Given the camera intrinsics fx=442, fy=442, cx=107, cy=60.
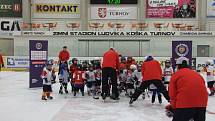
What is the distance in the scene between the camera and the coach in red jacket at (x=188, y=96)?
5445 mm

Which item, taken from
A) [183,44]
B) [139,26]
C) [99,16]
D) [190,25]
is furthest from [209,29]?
[183,44]

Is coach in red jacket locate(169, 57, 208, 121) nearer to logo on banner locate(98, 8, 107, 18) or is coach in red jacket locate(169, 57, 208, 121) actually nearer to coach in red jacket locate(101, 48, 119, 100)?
coach in red jacket locate(101, 48, 119, 100)

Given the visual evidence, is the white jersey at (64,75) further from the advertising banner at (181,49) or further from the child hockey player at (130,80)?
the advertising banner at (181,49)

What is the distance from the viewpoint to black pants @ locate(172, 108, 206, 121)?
5.48 meters

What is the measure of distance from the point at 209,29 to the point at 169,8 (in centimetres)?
379

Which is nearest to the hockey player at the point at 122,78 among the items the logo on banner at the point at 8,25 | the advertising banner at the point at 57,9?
the advertising banner at the point at 57,9

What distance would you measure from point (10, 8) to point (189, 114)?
114ft

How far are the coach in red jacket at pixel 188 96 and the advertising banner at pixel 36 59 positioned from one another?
38.5 ft

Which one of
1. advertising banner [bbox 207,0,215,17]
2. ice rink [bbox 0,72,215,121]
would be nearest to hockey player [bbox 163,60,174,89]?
ice rink [bbox 0,72,215,121]

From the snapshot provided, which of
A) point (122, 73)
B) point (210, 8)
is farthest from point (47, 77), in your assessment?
point (210, 8)

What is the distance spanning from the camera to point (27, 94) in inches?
581

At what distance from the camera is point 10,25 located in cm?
3809

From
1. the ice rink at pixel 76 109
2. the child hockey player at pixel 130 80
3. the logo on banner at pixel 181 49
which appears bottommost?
the ice rink at pixel 76 109

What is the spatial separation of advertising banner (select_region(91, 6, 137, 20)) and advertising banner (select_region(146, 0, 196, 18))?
1.89m
